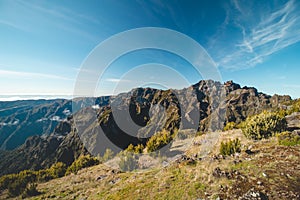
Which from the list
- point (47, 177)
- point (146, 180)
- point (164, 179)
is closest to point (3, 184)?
point (47, 177)

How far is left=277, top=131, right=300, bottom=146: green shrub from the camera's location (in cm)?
1520

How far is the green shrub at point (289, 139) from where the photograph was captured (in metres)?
15.2

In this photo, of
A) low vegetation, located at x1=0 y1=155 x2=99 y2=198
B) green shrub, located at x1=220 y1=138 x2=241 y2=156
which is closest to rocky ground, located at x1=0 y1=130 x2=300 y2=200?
green shrub, located at x1=220 y1=138 x2=241 y2=156

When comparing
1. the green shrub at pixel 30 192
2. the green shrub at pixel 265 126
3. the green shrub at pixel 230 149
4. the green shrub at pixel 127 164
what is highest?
the green shrub at pixel 265 126

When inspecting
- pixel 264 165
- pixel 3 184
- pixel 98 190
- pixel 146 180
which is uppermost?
pixel 264 165

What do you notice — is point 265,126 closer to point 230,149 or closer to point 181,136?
point 230,149

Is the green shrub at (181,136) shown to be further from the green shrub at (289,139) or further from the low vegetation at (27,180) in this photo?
the green shrub at (289,139)

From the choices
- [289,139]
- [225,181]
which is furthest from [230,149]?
[225,181]

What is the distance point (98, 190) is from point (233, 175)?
1197 cm

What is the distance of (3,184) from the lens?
90.3 feet

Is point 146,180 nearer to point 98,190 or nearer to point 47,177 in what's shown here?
point 98,190

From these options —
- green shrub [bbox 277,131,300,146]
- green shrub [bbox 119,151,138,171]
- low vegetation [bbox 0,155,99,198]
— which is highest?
green shrub [bbox 277,131,300,146]

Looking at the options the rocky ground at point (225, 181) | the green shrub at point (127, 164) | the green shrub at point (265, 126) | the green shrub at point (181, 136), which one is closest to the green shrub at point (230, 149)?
the rocky ground at point (225, 181)

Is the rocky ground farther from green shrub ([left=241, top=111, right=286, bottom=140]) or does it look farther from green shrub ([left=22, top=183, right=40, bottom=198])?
green shrub ([left=241, top=111, right=286, bottom=140])
